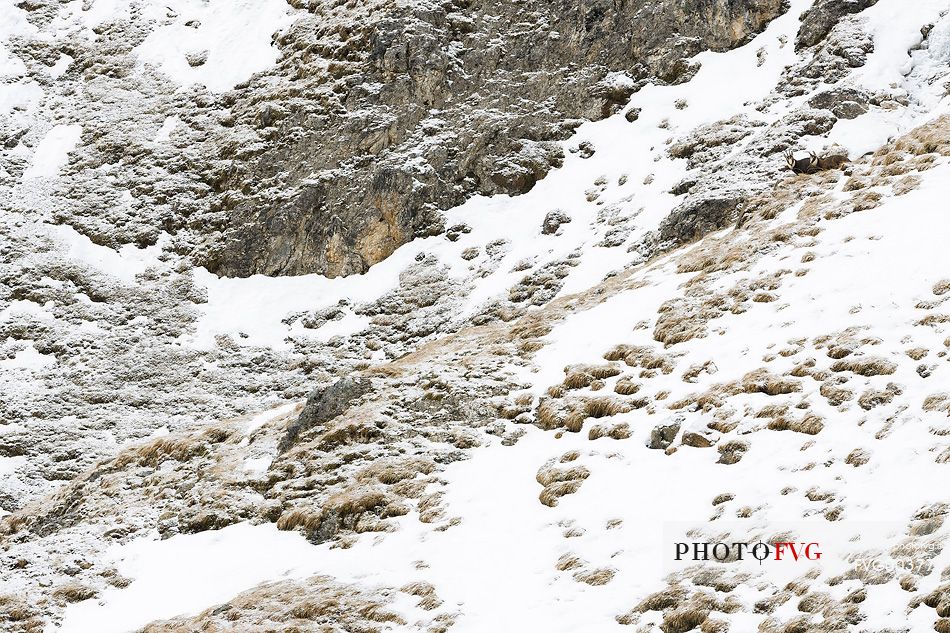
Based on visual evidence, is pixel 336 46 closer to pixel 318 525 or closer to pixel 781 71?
pixel 781 71

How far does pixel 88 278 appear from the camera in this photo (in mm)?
33562

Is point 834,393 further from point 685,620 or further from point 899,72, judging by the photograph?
point 899,72

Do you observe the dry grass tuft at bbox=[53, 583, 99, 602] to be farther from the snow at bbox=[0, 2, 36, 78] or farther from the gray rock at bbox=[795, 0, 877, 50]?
the snow at bbox=[0, 2, 36, 78]

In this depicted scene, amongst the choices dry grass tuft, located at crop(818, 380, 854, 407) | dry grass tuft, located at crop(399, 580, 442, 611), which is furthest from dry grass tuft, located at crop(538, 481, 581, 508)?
dry grass tuft, located at crop(818, 380, 854, 407)

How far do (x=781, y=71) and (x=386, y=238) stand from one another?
15.6 m

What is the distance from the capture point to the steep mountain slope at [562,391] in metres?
11.7

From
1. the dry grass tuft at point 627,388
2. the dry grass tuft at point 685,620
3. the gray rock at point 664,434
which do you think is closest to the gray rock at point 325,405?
the dry grass tuft at point 627,388

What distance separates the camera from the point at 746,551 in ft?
36.6

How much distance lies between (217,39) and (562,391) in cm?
3273

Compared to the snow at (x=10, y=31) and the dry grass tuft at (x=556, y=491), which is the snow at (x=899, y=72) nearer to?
the dry grass tuft at (x=556, y=491)

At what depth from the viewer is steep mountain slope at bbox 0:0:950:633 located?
11727 mm

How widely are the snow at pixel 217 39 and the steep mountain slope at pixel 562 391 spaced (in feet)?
23.4

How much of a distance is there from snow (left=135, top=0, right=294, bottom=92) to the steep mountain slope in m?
7.13

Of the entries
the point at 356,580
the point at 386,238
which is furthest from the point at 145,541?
the point at 386,238
